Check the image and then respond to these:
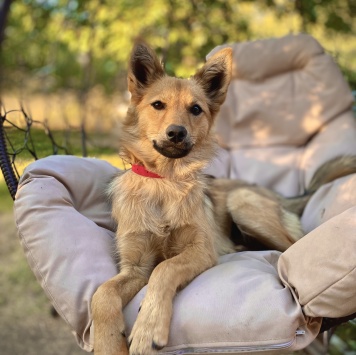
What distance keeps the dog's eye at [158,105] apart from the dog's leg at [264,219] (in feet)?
3.24

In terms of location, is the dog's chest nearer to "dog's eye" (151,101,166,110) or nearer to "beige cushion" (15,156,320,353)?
"beige cushion" (15,156,320,353)

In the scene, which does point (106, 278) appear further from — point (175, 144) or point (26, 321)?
point (26, 321)

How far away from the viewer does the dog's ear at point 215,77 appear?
10.0 feet

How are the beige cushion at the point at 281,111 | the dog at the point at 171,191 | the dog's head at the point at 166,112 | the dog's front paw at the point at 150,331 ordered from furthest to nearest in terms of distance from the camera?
the beige cushion at the point at 281,111, the dog's head at the point at 166,112, the dog at the point at 171,191, the dog's front paw at the point at 150,331

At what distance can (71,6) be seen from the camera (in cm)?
619

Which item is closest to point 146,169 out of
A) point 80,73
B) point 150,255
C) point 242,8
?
point 150,255

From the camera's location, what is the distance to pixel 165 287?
2193 mm

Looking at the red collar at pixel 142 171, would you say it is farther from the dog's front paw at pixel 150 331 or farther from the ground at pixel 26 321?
the ground at pixel 26 321

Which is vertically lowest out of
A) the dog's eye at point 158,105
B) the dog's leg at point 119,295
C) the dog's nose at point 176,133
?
the dog's leg at point 119,295

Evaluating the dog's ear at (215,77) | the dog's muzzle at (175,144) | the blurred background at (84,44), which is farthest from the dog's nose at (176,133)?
the blurred background at (84,44)

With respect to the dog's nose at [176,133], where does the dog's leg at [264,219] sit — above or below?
below

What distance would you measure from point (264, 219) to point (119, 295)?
4.55 feet

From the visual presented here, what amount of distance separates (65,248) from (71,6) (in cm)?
463

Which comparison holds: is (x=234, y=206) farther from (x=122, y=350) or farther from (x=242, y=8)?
(x=242, y=8)
